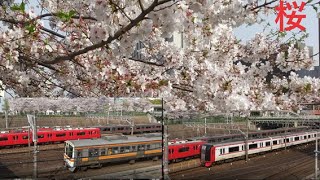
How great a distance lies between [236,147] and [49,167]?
12.7 meters

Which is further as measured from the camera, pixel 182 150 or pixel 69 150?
pixel 182 150

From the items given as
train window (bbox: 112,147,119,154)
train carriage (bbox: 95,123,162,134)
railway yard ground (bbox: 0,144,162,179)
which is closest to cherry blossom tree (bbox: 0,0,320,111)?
railway yard ground (bbox: 0,144,162,179)

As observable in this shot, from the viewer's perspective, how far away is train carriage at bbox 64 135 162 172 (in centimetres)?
1636

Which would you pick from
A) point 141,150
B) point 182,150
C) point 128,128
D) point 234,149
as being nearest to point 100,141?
point 141,150

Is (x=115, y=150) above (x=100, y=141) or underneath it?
underneath

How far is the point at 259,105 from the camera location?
690 centimetres

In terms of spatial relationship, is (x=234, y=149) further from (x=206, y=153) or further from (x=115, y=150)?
(x=115, y=150)

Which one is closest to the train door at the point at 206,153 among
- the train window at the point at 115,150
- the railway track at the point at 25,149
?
the train window at the point at 115,150

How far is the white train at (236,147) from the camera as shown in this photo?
20391 mm

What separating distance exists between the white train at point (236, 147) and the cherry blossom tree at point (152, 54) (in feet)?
39.9

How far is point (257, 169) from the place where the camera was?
69.6ft

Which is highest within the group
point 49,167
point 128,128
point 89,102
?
point 89,102

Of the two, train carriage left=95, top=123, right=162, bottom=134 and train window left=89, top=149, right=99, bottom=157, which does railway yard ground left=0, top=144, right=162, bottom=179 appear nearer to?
train window left=89, top=149, right=99, bottom=157

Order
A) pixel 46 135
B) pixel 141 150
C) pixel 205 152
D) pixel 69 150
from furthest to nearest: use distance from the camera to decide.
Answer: pixel 46 135
pixel 205 152
pixel 141 150
pixel 69 150
